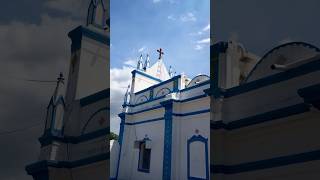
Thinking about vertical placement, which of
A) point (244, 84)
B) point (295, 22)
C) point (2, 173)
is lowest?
point (2, 173)

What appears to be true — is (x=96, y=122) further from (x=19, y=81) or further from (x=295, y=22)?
(x=295, y=22)

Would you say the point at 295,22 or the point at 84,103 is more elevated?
the point at 295,22

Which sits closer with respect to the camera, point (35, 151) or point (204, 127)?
point (35, 151)

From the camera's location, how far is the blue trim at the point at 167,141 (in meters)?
5.65

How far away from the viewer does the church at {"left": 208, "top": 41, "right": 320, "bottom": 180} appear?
72 cm

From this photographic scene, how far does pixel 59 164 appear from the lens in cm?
33

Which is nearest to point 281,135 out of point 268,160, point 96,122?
point 268,160

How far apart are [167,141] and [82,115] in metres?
5.63

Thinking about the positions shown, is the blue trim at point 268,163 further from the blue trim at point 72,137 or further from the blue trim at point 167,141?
the blue trim at point 167,141

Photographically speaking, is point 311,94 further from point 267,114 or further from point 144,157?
point 144,157

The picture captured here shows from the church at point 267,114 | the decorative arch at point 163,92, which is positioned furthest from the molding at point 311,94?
the decorative arch at point 163,92

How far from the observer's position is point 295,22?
73 centimetres

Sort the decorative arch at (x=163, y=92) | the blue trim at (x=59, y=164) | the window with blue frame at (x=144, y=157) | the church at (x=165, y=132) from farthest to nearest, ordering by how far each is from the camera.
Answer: the decorative arch at (x=163, y=92), the window with blue frame at (x=144, y=157), the church at (x=165, y=132), the blue trim at (x=59, y=164)

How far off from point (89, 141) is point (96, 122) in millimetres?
20
